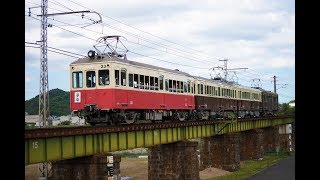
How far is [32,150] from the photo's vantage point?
15836 millimetres

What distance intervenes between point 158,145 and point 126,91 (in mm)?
12669

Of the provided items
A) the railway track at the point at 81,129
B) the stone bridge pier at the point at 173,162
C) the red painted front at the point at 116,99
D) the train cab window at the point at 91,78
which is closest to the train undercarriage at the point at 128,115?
the red painted front at the point at 116,99

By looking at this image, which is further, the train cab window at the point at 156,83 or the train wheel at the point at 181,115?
the train wheel at the point at 181,115

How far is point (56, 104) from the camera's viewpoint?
12394 cm

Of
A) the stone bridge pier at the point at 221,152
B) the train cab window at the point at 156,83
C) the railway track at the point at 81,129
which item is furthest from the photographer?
the stone bridge pier at the point at 221,152

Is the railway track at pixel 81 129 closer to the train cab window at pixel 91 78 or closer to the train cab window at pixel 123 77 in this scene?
the train cab window at pixel 123 77

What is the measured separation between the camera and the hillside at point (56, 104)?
115731 millimetres

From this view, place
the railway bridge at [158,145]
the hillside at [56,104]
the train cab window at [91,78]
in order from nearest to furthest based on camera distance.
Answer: the railway bridge at [158,145] → the train cab window at [91,78] → the hillside at [56,104]

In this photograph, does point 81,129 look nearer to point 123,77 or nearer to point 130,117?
point 123,77

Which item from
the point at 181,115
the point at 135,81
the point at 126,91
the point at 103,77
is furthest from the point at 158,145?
the point at 103,77

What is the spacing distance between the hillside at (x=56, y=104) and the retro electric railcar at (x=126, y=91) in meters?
84.6
